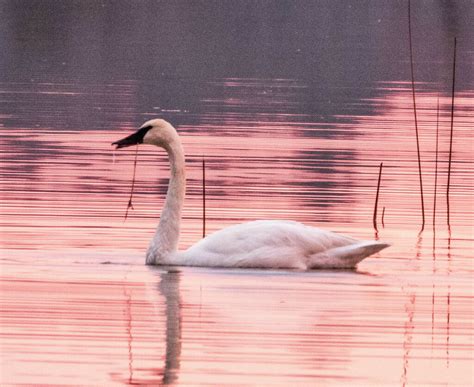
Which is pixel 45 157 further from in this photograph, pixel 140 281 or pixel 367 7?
pixel 367 7

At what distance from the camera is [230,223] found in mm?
18156

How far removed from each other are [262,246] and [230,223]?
9.07ft

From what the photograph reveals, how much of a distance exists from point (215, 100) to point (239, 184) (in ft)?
50.6

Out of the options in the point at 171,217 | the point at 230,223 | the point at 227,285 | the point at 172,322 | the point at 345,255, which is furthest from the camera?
the point at 230,223

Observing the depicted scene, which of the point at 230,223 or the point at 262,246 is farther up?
the point at 262,246

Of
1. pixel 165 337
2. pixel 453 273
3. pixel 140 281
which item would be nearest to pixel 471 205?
pixel 453 273

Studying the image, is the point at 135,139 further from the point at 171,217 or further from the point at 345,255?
the point at 345,255

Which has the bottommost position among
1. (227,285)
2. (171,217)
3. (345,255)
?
(227,285)

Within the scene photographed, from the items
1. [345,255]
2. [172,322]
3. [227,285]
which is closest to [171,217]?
[345,255]

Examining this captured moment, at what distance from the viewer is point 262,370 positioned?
11188mm

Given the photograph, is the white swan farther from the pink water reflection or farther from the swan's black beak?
the swan's black beak

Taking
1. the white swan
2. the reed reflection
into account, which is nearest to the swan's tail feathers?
the white swan

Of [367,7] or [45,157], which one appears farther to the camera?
[367,7]

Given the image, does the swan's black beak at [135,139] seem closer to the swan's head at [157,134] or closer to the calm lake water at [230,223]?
the swan's head at [157,134]
